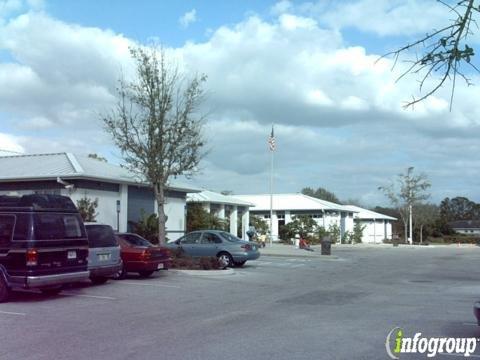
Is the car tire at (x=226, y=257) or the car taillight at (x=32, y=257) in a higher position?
the car taillight at (x=32, y=257)

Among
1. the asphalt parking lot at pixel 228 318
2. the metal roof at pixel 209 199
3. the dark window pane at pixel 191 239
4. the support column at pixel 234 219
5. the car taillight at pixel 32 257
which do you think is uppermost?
the metal roof at pixel 209 199

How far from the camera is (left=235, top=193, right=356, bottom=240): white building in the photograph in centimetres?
6309

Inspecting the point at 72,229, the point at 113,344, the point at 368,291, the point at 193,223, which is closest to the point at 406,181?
the point at 193,223

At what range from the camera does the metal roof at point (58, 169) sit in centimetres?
2748

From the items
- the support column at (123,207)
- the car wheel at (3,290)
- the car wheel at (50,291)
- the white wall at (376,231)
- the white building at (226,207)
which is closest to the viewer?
the car wheel at (3,290)

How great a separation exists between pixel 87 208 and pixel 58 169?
130 inches

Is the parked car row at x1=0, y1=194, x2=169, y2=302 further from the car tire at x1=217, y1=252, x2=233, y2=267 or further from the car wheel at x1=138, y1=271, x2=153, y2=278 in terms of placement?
the car tire at x1=217, y1=252, x2=233, y2=267

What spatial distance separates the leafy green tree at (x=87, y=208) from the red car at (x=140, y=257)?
7.53 m

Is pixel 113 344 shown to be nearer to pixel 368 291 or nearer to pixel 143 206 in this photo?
pixel 368 291

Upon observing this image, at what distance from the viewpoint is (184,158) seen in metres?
23.7

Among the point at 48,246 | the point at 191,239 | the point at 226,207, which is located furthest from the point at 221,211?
the point at 48,246

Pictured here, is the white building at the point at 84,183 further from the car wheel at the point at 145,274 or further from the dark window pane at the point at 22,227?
the dark window pane at the point at 22,227

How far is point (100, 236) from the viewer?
16.7 metres
